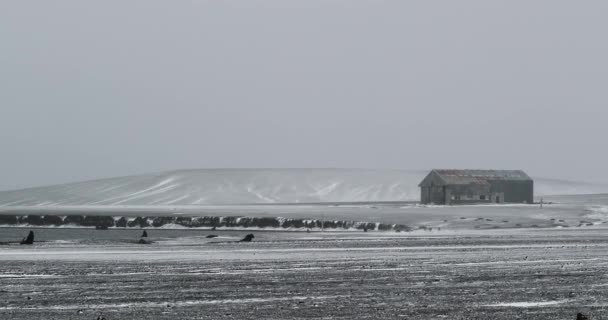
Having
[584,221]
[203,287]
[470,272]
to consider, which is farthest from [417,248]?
[584,221]

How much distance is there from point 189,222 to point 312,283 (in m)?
82.6

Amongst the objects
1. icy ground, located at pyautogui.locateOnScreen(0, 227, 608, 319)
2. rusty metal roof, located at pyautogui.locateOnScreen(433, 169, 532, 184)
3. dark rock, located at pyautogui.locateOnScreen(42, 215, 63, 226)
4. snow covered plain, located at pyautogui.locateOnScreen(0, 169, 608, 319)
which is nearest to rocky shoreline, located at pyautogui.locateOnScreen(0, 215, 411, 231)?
dark rock, located at pyautogui.locateOnScreen(42, 215, 63, 226)

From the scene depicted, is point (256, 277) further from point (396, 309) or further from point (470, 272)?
point (396, 309)

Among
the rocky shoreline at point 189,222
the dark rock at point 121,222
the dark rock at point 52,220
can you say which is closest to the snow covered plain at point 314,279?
the rocky shoreline at point 189,222

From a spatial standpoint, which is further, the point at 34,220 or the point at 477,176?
the point at 477,176

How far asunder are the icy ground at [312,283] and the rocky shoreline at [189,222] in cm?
4061

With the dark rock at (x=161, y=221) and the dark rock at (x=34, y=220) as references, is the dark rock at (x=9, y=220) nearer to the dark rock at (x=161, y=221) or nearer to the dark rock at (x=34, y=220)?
the dark rock at (x=34, y=220)

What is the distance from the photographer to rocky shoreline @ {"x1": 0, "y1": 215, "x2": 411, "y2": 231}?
324 ft

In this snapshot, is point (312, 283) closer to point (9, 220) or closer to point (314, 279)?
point (314, 279)

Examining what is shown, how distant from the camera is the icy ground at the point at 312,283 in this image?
2672cm

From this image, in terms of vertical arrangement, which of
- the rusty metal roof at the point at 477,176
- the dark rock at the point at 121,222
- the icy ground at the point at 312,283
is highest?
the rusty metal roof at the point at 477,176

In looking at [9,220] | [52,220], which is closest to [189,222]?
[52,220]

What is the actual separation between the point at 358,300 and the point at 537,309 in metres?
4.67

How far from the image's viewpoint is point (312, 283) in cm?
3419
